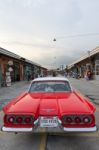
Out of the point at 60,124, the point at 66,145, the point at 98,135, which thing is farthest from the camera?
the point at 98,135

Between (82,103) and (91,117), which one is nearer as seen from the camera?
(91,117)

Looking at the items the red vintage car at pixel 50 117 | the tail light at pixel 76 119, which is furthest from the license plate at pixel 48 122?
the tail light at pixel 76 119

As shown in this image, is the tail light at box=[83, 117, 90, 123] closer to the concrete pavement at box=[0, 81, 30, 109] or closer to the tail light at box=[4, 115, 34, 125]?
the tail light at box=[4, 115, 34, 125]

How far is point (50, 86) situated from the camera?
8.10m

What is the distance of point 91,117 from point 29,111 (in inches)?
50.3

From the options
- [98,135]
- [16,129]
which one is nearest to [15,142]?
[16,129]

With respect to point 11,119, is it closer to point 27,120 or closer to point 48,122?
point 27,120

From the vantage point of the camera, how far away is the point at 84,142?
5961 mm

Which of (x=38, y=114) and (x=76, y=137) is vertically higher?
(x=38, y=114)

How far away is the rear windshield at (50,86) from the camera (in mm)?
8000

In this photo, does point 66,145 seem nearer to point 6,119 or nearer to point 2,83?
point 6,119

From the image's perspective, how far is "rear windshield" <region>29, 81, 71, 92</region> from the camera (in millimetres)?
8000

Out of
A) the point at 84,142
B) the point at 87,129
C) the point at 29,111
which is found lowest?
the point at 84,142

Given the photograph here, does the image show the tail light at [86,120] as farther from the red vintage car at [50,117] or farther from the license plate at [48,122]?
the license plate at [48,122]
